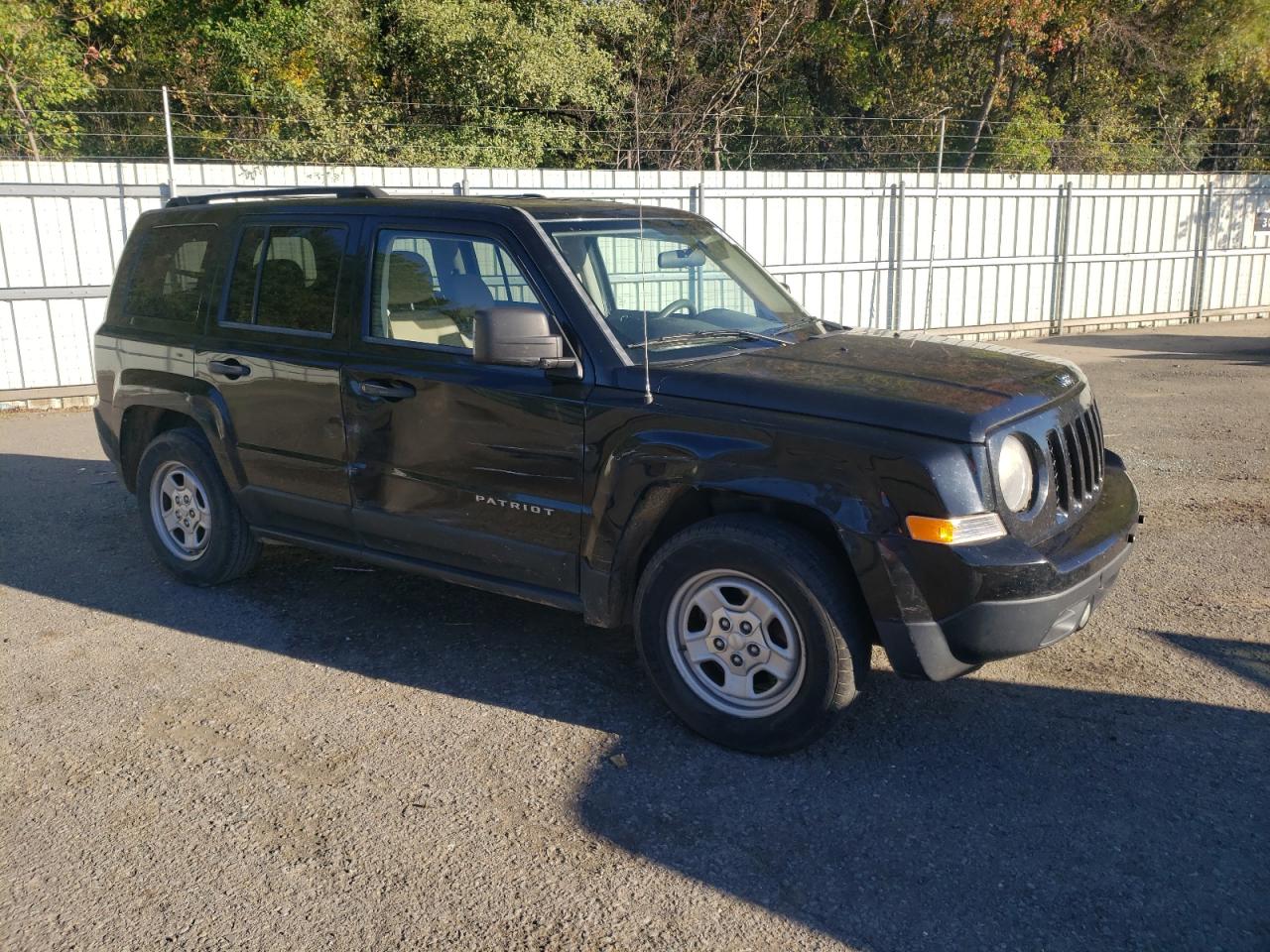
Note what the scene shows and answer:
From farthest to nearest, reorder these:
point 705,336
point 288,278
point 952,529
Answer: point 288,278
point 705,336
point 952,529

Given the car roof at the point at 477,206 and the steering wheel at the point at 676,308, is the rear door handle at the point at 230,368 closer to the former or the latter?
the car roof at the point at 477,206

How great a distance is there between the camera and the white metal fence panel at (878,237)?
1122cm

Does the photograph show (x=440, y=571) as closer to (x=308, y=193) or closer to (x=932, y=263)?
(x=308, y=193)

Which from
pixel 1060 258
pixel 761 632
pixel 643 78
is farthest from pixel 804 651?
pixel 643 78

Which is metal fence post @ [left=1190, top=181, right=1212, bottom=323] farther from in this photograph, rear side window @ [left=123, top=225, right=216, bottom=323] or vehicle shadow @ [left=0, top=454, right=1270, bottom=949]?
rear side window @ [left=123, top=225, right=216, bottom=323]

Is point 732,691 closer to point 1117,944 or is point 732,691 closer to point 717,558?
point 717,558

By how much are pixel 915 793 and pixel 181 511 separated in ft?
13.5

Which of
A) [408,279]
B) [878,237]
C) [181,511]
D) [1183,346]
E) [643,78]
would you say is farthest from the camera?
[643,78]

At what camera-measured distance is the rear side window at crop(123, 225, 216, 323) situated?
577 cm

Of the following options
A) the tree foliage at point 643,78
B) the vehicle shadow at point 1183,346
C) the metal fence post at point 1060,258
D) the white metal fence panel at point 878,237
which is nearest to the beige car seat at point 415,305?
the white metal fence panel at point 878,237

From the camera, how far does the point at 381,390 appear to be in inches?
193

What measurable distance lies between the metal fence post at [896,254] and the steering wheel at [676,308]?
11132 mm

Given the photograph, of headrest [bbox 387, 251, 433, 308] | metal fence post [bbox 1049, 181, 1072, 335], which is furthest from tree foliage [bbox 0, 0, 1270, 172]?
headrest [bbox 387, 251, 433, 308]

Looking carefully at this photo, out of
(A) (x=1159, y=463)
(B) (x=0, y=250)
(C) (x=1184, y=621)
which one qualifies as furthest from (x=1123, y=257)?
(B) (x=0, y=250)
